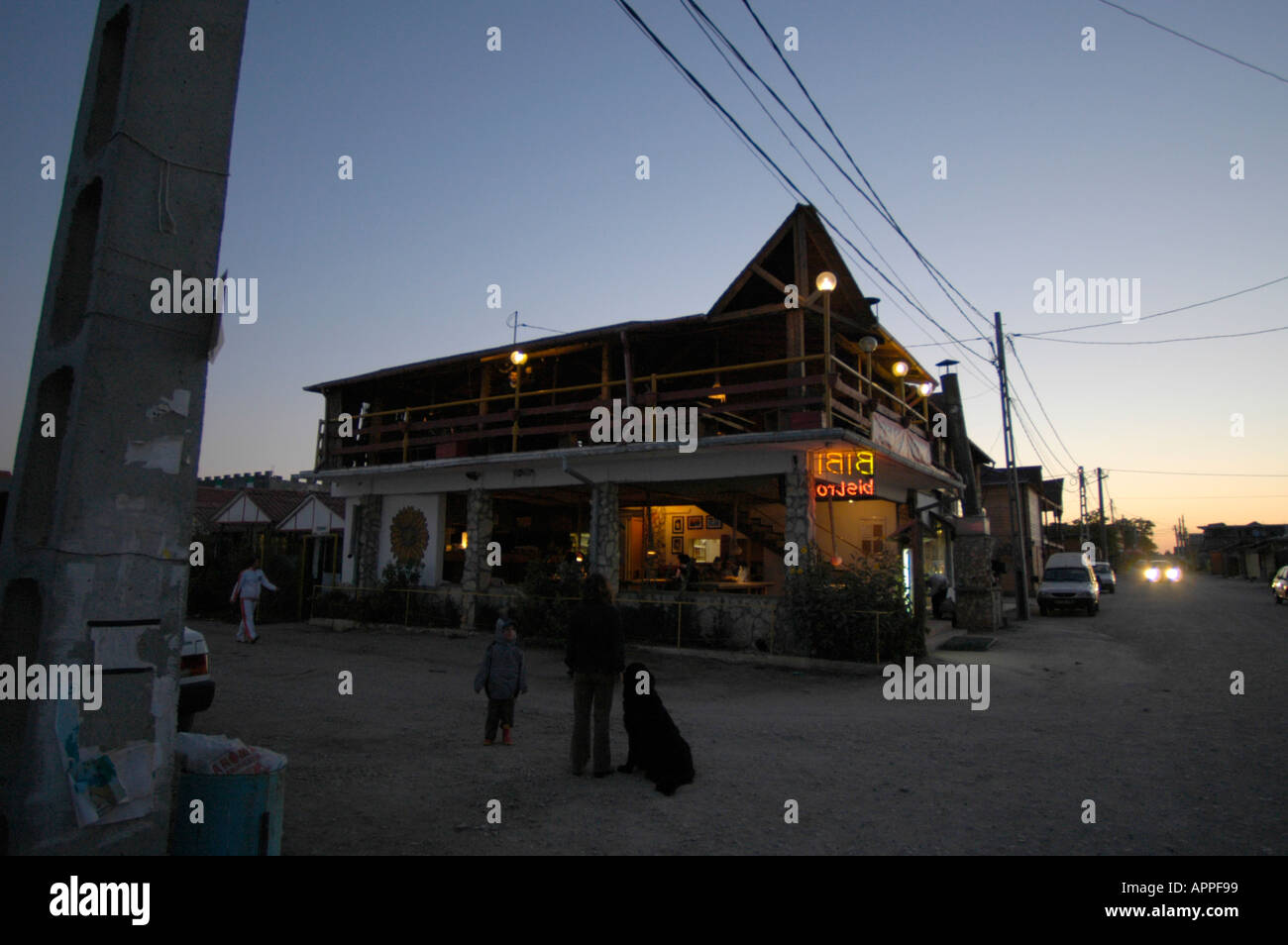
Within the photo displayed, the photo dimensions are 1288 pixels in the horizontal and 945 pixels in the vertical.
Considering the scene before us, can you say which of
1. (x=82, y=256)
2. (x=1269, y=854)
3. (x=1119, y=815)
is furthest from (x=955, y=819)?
(x=82, y=256)

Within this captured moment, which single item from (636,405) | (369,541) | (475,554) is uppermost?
(636,405)

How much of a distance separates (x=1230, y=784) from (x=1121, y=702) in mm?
4188

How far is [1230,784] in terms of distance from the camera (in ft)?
20.1

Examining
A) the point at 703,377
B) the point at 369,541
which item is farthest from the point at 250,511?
the point at 703,377

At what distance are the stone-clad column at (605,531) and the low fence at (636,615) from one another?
76cm

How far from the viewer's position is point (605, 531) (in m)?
16.1

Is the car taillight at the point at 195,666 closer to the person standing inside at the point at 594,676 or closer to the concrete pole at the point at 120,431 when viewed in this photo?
the concrete pole at the point at 120,431

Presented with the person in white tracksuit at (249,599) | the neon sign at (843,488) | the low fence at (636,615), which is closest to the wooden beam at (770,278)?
the neon sign at (843,488)

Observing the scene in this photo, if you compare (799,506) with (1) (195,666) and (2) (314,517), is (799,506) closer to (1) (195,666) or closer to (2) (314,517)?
(1) (195,666)

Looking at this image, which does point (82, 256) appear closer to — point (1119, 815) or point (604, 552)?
point (1119, 815)

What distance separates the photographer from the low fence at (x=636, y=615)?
13.7m

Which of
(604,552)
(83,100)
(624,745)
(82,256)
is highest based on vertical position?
(83,100)

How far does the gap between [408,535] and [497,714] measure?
1314 centimetres

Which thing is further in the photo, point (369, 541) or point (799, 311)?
point (369, 541)
